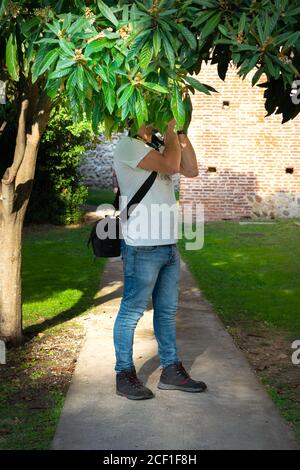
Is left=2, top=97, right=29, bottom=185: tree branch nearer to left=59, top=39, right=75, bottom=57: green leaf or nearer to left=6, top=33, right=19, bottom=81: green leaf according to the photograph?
left=6, top=33, right=19, bottom=81: green leaf

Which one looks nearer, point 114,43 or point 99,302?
point 114,43

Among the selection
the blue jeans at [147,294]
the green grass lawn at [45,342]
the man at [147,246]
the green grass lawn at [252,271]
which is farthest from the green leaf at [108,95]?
the green grass lawn at [252,271]

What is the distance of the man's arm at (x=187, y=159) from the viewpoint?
18.5ft

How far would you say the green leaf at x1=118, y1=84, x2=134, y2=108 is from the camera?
3646 millimetres

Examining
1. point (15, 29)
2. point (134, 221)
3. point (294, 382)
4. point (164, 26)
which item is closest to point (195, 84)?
point (164, 26)

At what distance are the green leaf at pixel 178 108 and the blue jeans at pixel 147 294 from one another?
1.80m

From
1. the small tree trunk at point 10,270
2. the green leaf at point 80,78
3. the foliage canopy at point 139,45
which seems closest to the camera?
the green leaf at point 80,78

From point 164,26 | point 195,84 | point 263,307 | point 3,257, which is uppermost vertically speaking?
point 164,26

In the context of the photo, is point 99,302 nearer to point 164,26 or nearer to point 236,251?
point 236,251

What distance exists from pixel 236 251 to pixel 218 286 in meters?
3.49

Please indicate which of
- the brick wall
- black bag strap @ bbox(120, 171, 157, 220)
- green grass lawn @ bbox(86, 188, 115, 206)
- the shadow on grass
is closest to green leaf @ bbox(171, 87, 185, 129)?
black bag strap @ bbox(120, 171, 157, 220)

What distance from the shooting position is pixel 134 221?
5.48 m

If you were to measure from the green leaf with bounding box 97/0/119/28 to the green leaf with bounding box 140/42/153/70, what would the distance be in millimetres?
188

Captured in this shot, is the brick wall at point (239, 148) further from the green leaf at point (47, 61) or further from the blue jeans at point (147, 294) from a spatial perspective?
the green leaf at point (47, 61)
